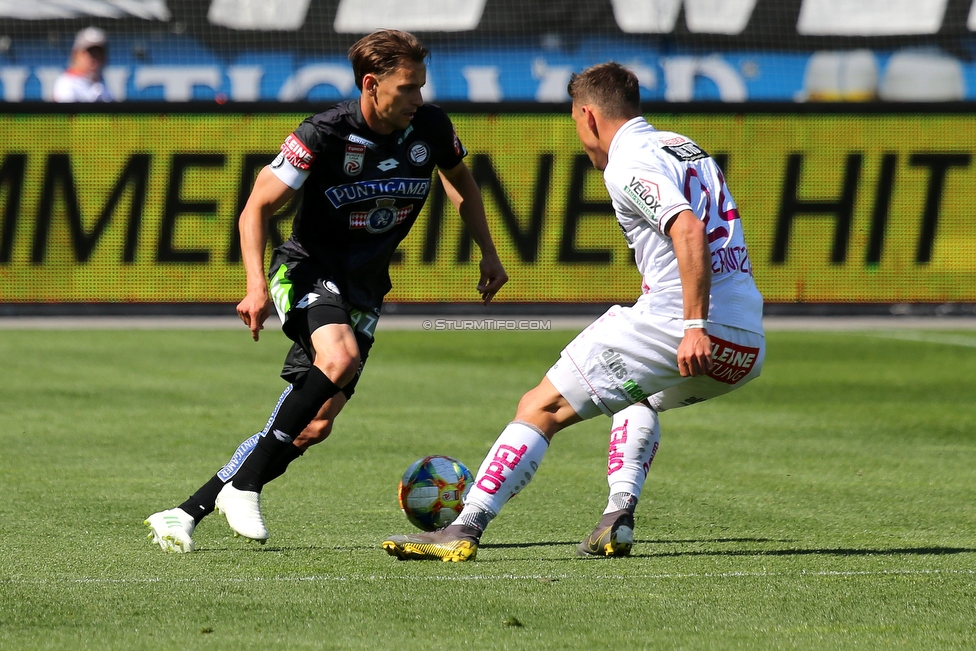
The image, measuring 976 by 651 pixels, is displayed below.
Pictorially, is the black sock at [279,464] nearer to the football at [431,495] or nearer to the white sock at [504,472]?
the football at [431,495]

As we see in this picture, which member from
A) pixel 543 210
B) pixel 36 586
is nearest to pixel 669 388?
pixel 36 586

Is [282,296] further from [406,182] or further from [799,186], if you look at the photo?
[799,186]

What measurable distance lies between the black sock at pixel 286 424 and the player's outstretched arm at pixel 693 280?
1441 mm

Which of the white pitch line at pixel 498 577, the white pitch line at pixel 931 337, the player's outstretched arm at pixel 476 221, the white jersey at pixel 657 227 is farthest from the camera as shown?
the white pitch line at pixel 931 337

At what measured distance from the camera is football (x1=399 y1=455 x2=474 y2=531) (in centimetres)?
588

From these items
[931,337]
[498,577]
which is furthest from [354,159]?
[931,337]

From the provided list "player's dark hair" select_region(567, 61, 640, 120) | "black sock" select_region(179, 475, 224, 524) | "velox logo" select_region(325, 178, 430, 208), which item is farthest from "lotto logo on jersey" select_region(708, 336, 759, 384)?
"black sock" select_region(179, 475, 224, 524)

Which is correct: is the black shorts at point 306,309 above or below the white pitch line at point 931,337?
above

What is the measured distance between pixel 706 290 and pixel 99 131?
1269 cm

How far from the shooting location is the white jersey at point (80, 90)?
54.6 ft

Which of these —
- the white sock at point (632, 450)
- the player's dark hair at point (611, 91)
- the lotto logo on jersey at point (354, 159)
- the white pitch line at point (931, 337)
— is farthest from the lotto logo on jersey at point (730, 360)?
the white pitch line at point (931, 337)

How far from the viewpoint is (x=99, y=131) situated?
1633 cm

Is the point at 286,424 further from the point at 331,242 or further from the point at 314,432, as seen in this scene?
the point at 331,242

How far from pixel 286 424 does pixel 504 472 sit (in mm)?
922
